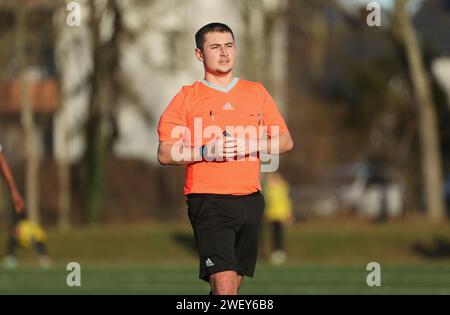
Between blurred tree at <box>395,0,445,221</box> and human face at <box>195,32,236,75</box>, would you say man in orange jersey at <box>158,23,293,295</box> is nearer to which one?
human face at <box>195,32,236,75</box>

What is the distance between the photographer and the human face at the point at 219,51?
1012 cm

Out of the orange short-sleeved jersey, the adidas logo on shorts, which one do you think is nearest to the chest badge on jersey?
the orange short-sleeved jersey

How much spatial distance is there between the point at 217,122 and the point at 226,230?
79cm

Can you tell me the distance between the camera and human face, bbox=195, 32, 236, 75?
33.2 ft

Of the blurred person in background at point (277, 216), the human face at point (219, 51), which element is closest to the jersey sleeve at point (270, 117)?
the human face at point (219, 51)

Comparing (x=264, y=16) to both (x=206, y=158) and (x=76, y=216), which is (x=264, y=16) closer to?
(x=76, y=216)

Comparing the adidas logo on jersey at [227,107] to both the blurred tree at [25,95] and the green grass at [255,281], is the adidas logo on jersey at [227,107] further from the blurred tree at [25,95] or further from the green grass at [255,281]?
the blurred tree at [25,95]

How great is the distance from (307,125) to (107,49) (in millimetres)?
13520

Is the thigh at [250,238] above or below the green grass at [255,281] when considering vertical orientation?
above

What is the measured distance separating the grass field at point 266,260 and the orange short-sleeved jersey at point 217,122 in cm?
948

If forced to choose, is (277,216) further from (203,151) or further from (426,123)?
(203,151)

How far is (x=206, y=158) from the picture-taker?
33.1 ft

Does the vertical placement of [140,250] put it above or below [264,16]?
below
